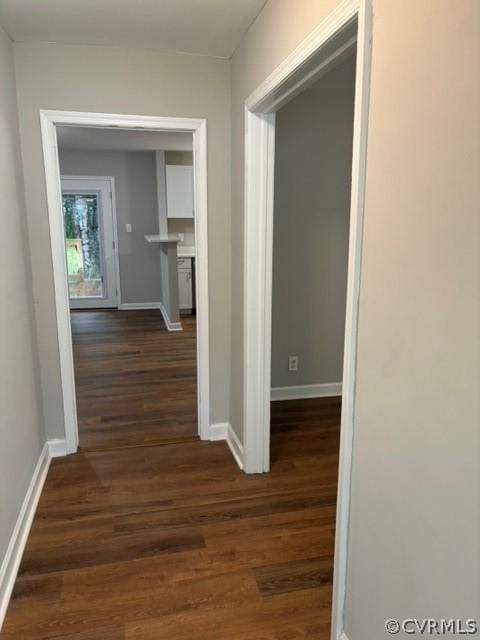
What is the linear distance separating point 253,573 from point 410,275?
150 centimetres

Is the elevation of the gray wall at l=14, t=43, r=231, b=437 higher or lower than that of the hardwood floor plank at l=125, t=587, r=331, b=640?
higher

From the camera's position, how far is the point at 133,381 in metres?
4.31

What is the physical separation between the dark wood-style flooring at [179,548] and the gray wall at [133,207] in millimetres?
4665

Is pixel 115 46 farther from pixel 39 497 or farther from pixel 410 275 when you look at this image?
pixel 39 497

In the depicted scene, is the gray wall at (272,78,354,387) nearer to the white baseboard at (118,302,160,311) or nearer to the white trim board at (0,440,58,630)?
the white trim board at (0,440,58,630)

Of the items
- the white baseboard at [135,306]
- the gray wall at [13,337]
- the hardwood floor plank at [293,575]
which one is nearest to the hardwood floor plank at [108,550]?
the gray wall at [13,337]

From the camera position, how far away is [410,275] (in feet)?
3.69

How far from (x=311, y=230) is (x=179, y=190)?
3649 mm

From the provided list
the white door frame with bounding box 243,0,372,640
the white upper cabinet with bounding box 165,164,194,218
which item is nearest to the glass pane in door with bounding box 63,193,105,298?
the white upper cabinet with bounding box 165,164,194,218

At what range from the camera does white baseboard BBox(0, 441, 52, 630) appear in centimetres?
182

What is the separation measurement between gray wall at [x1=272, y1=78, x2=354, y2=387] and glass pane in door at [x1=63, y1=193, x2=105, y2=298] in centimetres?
458

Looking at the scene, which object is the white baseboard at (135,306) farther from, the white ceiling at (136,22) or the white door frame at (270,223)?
the white ceiling at (136,22)

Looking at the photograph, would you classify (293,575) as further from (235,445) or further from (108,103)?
(108,103)

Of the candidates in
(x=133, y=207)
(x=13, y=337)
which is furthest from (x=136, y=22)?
(x=133, y=207)
